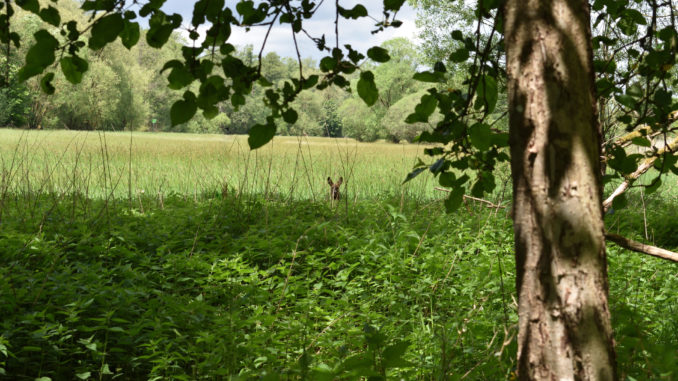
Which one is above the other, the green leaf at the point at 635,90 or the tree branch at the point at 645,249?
the green leaf at the point at 635,90

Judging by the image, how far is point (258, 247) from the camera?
4.07 m

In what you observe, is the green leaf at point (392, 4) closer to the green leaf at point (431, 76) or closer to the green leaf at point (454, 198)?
the green leaf at point (431, 76)

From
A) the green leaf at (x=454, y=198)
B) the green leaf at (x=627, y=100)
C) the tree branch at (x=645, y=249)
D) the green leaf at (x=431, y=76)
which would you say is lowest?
the tree branch at (x=645, y=249)

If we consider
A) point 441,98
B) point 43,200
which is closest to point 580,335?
point 441,98

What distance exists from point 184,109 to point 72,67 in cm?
47

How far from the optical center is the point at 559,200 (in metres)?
1.18

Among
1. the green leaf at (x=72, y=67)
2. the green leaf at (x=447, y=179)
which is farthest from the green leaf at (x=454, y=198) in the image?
the green leaf at (x=72, y=67)

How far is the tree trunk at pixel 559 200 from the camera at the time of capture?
1.16m

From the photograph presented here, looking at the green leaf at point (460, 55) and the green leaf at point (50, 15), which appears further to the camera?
the green leaf at point (460, 55)

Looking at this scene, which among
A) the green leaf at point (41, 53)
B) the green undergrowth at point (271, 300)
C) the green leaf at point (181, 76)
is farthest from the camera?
the green undergrowth at point (271, 300)

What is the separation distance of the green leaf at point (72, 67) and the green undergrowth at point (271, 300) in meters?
1.13

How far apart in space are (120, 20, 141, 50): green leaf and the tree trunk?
3.96 ft

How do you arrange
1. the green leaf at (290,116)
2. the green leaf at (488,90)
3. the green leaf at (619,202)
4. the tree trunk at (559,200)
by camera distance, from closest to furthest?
the tree trunk at (559,200) < the green leaf at (290,116) < the green leaf at (488,90) < the green leaf at (619,202)

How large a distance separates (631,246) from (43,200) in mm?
6236
